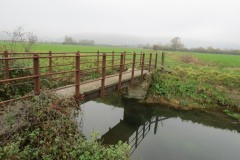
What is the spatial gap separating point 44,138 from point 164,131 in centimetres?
628

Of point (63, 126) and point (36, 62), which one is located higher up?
point (36, 62)

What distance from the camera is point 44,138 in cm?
390

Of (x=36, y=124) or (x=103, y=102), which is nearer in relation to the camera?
(x=36, y=124)

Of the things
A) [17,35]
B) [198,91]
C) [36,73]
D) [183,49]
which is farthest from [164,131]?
[183,49]

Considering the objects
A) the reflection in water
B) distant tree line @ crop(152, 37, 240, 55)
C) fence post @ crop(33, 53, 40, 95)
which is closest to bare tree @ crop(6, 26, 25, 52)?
the reflection in water

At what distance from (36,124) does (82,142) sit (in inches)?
37.9

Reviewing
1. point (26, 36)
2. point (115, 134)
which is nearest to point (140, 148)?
point (115, 134)

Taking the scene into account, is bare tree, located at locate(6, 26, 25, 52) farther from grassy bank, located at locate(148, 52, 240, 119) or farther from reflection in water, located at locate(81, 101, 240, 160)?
grassy bank, located at locate(148, 52, 240, 119)

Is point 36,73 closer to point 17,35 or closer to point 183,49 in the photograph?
point 17,35

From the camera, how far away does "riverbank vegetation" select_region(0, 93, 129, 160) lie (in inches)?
144

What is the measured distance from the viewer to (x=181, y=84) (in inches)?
500

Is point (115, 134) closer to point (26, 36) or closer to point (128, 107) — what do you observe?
point (128, 107)

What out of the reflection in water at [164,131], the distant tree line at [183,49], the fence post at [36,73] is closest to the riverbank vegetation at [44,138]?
the fence post at [36,73]

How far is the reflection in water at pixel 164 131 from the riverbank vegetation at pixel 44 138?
10.7ft
